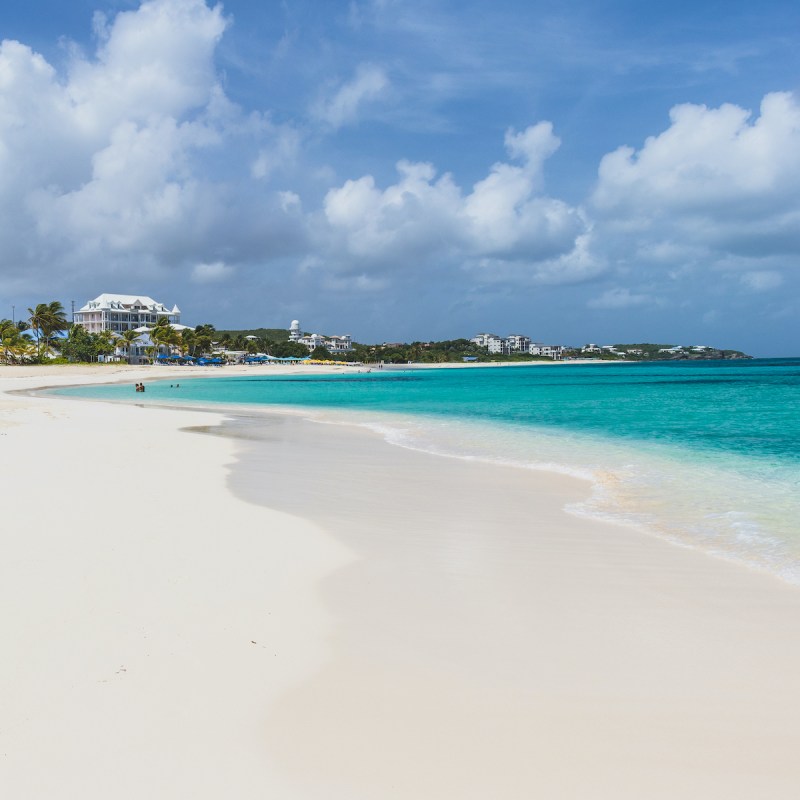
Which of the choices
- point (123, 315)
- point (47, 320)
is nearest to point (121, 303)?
point (123, 315)

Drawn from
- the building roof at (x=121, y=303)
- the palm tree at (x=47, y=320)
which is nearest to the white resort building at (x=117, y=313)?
the building roof at (x=121, y=303)

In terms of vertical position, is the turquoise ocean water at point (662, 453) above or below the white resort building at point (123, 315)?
below

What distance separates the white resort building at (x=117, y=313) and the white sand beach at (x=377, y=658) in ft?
462

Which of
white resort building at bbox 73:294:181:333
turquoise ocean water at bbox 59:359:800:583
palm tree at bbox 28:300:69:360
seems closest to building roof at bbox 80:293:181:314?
white resort building at bbox 73:294:181:333

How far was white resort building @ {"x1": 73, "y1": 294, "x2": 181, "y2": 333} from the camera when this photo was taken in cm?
13688

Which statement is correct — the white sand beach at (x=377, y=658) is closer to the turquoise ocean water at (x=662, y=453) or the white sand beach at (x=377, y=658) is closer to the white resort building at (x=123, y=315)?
the turquoise ocean water at (x=662, y=453)

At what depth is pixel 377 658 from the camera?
16.0 feet

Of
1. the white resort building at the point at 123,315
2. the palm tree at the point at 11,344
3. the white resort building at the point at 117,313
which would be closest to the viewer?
the palm tree at the point at 11,344

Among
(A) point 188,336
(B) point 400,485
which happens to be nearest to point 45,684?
(B) point 400,485

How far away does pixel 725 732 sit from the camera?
13.0 feet

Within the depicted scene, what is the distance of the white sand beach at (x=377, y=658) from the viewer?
3.53 meters

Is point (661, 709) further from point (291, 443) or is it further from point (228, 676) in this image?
point (291, 443)

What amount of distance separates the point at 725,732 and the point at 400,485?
27.8 ft

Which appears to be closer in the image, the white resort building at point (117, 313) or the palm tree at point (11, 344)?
the palm tree at point (11, 344)
